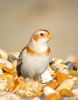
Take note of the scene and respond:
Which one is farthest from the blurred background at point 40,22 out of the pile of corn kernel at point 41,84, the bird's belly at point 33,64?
the bird's belly at point 33,64

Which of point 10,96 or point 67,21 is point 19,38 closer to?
point 67,21

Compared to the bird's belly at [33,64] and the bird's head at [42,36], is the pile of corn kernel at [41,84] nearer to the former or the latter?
the bird's belly at [33,64]

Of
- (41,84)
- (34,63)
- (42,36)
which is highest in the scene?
(42,36)

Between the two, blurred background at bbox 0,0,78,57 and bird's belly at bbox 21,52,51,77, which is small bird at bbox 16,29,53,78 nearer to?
bird's belly at bbox 21,52,51,77

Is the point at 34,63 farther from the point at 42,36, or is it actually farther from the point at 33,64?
the point at 42,36

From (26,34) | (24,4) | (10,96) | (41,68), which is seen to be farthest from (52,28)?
(10,96)

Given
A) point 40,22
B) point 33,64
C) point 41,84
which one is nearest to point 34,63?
point 33,64
